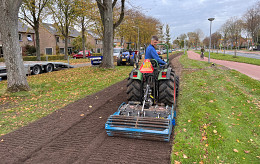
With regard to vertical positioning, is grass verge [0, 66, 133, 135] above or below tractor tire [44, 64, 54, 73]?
below

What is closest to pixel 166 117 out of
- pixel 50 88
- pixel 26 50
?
A: pixel 50 88

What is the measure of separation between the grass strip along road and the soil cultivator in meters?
0.42

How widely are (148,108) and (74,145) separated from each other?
1.87m

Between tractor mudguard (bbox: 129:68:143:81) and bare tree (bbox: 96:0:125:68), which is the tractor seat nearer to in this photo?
tractor mudguard (bbox: 129:68:143:81)

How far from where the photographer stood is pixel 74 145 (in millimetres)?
3631

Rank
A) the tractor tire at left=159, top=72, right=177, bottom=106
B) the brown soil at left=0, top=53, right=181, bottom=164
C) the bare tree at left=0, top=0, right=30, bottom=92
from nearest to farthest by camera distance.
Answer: the brown soil at left=0, top=53, right=181, bottom=164 < the tractor tire at left=159, top=72, right=177, bottom=106 < the bare tree at left=0, top=0, right=30, bottom=92

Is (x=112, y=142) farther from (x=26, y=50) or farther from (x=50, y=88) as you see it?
(x=26, y=50)

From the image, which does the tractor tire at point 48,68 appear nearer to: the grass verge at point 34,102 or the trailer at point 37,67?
the trailer at point 37,67

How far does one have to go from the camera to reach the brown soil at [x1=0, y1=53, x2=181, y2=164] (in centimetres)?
318

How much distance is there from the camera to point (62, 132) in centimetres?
421

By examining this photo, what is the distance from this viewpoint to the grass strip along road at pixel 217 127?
3.21 meters

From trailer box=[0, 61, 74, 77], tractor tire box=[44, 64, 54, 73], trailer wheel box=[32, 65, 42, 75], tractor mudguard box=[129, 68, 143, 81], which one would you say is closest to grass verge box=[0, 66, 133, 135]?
tractor mudguard box=[129, 68, 143, 81]

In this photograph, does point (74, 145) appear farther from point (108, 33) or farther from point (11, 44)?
point (108, 33)

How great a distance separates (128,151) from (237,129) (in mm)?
2638
